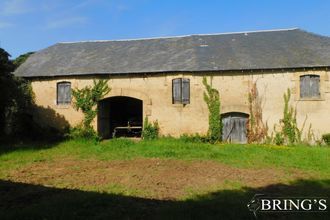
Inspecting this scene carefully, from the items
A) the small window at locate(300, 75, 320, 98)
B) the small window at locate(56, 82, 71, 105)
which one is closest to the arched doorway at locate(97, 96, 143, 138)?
the small window at locate(56, 82, 71, 105)

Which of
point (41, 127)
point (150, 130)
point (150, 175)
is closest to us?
point (150, 175)

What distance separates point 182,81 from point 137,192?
461 inches

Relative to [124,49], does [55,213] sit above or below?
below

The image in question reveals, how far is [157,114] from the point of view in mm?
20797

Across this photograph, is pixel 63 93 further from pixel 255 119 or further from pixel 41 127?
pixel 255 119

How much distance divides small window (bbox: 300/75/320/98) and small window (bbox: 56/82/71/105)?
494 inches

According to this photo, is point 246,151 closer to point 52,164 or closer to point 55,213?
point 52,164

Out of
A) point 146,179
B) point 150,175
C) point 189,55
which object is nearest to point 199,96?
point 189,55

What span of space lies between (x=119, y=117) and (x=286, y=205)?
1728cm

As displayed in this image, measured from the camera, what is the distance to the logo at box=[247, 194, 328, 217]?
7.32 meters

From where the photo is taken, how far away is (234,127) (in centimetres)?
2023

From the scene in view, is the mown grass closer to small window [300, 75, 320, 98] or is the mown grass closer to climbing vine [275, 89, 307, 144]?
climbing vine [275, 89, 307, 144]

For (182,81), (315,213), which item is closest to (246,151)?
(182,81)

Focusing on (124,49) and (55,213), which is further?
(124,49)
